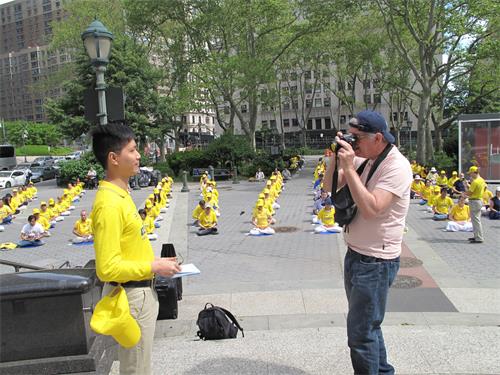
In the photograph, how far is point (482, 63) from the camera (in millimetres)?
32094

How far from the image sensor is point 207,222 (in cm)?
1329

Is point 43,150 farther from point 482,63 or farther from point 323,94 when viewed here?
point 482,63

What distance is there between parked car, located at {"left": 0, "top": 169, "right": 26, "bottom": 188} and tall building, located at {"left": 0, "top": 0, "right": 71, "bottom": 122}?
40419 mm

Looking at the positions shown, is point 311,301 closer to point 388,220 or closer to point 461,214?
point 388,220

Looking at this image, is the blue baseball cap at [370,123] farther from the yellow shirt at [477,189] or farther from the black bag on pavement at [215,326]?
the yellow shirt at [477,189]

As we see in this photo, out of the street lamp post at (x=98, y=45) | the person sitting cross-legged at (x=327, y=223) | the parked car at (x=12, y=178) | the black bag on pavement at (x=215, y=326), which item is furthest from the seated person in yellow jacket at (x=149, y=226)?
the parked car at (x=12, y=178)

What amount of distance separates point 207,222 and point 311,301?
23.5 ft

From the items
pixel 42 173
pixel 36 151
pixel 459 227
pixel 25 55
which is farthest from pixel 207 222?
pixel 25 55

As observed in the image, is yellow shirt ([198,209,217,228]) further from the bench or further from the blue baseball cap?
the bench

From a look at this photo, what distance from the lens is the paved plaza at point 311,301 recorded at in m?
4.14

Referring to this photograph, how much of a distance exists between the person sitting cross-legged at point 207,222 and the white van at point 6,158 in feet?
125

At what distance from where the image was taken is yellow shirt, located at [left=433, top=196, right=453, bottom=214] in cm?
1377

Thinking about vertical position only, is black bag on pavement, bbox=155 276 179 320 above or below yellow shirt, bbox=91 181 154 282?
below

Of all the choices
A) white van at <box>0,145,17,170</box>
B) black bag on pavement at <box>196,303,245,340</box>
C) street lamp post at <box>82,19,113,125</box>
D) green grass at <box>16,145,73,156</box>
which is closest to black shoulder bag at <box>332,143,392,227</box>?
black bag on pavement at <box>196,303,245,340</box>
